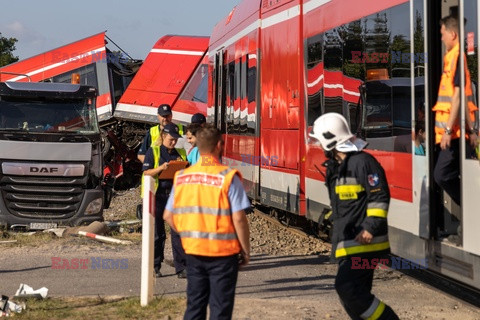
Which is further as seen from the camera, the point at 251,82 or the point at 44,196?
the point at 44,196

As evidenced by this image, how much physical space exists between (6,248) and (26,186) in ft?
8.38

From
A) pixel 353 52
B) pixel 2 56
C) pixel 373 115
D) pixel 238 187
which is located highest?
pixel 2 56

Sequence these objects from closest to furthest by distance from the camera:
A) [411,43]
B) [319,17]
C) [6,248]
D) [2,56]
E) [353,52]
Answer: [411,43], [353,52], [319,17], [6,248], [2,56]

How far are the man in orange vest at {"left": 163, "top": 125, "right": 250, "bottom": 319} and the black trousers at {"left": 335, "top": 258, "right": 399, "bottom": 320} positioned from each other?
771 millimetres

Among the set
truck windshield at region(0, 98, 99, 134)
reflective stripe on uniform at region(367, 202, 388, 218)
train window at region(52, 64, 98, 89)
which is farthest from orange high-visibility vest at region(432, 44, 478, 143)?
train window at region(52, 64, 98, 89)

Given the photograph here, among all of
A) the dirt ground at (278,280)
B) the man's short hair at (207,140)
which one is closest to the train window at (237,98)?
the dirt ground at (278,280)

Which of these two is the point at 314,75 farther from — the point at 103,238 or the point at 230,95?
the point at 230,95

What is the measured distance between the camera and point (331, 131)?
685 cm

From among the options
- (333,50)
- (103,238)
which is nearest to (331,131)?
(333,50)

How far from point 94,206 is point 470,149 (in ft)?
31.9

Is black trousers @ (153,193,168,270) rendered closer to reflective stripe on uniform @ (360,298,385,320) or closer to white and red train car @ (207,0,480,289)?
white and red train car @ (207,0,480,289)

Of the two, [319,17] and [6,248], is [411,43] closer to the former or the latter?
[319,17]

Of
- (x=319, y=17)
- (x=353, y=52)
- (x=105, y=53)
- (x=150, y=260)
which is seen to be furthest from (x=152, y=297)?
(x=105, y=53)

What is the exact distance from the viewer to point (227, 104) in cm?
1923
